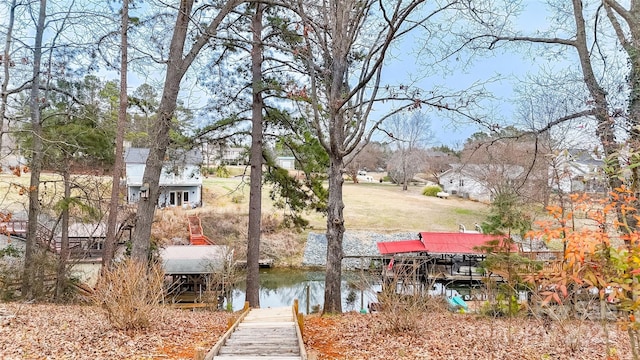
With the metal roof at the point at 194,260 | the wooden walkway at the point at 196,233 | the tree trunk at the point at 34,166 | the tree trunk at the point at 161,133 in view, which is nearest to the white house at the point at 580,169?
the tree trunk at the point at 161,133

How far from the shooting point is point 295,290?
61.7 ft

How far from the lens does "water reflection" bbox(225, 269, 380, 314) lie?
15.1m

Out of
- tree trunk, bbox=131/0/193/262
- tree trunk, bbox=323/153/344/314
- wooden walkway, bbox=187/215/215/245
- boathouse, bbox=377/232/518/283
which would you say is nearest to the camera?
tree trunk, bbox=131/0/193/262

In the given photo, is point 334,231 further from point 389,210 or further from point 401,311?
point 389,210

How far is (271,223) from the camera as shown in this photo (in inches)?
1030

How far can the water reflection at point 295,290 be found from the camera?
15.1 metres

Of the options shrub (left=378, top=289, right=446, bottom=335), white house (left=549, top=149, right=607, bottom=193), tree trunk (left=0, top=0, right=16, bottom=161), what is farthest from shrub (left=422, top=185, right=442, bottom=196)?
tree trunk (left=0, top=0, right=16, bottom=161)

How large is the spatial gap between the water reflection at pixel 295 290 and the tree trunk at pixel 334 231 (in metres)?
5.72

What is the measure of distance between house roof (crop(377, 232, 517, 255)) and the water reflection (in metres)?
2.50

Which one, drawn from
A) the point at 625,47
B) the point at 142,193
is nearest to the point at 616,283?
the point at 625,47

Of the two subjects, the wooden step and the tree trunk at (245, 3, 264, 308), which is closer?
the wooden step

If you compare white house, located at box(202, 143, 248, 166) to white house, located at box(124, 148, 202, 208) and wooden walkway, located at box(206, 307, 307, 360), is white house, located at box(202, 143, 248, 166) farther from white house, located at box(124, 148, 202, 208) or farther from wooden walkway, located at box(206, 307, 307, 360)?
white house, located at box(124, 148, 202, 208)

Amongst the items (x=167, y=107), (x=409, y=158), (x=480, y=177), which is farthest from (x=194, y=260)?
(x=409, y=158)

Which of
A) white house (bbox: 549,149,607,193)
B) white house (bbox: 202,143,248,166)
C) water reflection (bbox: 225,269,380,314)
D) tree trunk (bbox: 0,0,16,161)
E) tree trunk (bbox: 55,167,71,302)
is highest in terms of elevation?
tree trunk (bbox: 0,0,16,161)
